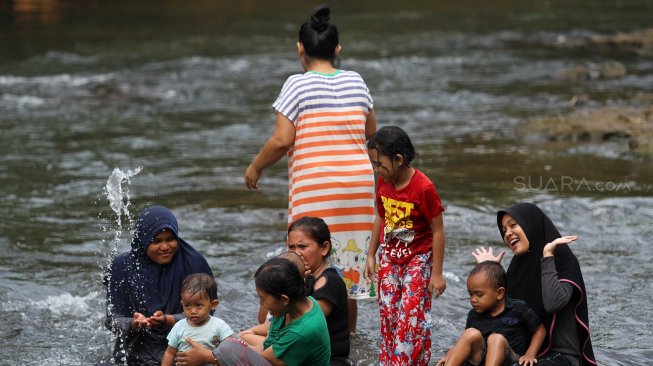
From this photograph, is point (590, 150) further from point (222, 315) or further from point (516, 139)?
point (222, 315)

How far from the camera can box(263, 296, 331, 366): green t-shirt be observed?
4.64 meters

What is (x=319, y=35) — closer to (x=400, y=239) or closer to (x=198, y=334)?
(x=400, y=239)

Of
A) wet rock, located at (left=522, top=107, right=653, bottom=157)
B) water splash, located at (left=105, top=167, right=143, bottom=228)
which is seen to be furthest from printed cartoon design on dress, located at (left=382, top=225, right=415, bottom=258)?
wet rock, located at (left=522, top=107, right=653, bottom=157)

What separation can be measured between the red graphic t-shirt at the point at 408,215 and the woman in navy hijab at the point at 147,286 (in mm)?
1030

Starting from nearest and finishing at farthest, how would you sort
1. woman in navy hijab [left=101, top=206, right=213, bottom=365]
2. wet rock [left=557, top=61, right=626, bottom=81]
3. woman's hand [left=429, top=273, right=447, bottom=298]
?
1. woman's hand [left=429, top=273, right=447, bottom=298]
2. woman in navy hijab [left=101, top=206, right=213, bottom=365]
3. wet rock [left=557, top=61, right=626, bottom=81]

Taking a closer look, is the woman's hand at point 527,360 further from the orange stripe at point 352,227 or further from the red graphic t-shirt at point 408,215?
the orange stripe at point 352,227

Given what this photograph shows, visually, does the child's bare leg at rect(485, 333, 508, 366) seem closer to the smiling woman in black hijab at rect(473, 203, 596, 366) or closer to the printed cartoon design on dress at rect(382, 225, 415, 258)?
the smiling woman in black hijab at rect(473, 203, 596, 366)

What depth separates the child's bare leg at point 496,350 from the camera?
4.89 metres

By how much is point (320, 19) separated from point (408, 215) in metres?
1.30

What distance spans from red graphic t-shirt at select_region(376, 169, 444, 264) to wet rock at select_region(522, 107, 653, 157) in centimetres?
697

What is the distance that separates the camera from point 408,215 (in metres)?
5.38

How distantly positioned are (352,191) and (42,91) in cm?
1374

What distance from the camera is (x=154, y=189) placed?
1108 centimetres

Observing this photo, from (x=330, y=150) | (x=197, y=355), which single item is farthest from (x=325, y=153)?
(x=197, y=355)
